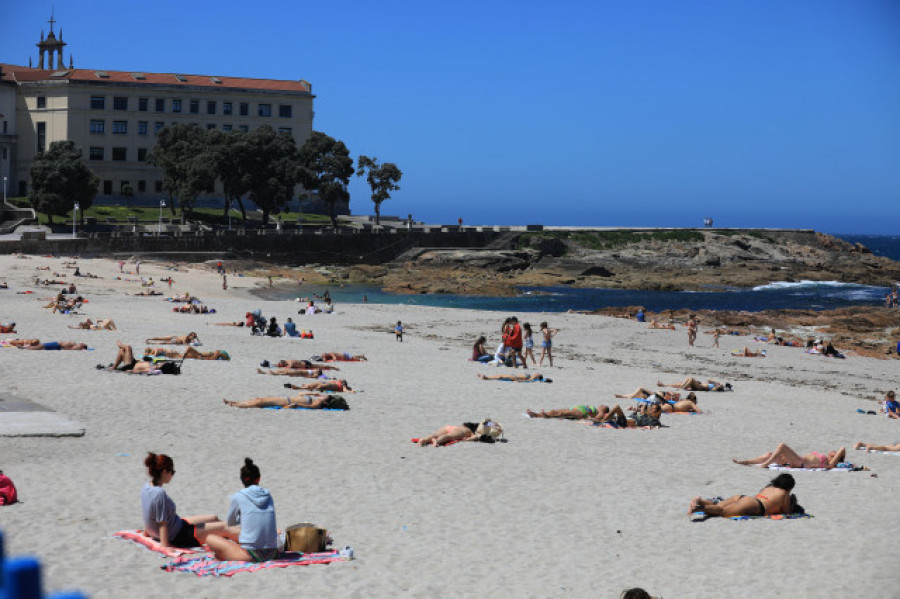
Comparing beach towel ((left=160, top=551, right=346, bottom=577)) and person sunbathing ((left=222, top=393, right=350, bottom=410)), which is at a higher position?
person sunbathing ((left=222, top=393, right=350, bottom=410))

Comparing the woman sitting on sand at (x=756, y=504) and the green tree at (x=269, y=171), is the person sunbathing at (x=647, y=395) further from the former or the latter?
the green tree at (x=269, y=171)

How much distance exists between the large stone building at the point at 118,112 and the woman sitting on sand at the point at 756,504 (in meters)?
86.4

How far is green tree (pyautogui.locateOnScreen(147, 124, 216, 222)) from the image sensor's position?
7556 cm

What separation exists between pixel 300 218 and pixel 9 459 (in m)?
78.6

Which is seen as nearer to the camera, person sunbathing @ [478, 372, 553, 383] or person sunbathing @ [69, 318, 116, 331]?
person sunbathing @ [478, 372, 553, 383]

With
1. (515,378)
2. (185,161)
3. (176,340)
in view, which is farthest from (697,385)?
(185,161)

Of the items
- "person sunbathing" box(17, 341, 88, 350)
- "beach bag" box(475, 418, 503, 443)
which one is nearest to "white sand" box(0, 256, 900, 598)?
"beach bag" box(475, 418, 503, 443)

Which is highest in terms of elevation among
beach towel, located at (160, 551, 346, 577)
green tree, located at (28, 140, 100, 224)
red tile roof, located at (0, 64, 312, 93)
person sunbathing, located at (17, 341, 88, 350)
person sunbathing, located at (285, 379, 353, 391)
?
red tile roof, located at (0, 64, 312, 93)

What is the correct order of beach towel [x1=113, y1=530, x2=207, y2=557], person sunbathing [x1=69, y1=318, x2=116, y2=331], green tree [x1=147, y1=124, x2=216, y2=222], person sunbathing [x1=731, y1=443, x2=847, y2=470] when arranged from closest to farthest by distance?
beach towel [x1=113, y1=530, x2=207, y2=557] → person sunbathing [x1=731, y1=443, x2=847, y2=470] → person sunbathing [x1=69, y1=318, x2=116, y2=331] → green tree [x1=147, y1=124, x2=216, y2=222]

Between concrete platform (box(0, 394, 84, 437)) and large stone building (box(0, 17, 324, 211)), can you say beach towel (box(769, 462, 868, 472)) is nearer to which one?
concrete platform (box(0, 394, 84, 437))

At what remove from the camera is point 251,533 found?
9039 millimetres

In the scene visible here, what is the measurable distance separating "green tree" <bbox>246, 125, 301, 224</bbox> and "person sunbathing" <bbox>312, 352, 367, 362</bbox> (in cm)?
5505

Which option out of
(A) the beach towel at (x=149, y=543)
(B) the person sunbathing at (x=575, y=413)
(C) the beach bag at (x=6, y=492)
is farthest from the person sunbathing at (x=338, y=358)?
(A) the beach towel at (x=149, y=543)

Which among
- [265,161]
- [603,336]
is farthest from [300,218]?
[603,336]
